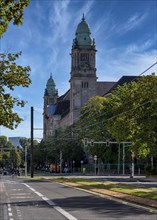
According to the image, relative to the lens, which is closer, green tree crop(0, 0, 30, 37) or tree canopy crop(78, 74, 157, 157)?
green tree crop(0, 0, 30, 37)

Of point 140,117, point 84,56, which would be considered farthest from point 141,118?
point 84,56

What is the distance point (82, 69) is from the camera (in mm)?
157500

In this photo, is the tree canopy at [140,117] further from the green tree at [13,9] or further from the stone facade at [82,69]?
the stone facade at [82,69]

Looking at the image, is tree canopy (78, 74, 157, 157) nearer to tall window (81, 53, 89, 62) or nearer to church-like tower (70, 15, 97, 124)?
church-like tower (70, 15, 97, 124)

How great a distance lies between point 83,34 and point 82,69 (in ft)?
39.0

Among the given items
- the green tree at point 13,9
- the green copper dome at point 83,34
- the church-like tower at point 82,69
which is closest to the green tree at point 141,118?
the green tree at point 13,9

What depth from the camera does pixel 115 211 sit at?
704 inches

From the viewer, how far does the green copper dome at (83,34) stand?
15800 centimetres

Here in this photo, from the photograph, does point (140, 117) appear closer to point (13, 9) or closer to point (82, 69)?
point (13, 9)

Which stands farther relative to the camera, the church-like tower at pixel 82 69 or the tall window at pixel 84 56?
the tall window at pixel 84 56

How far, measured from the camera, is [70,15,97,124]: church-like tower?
15725 centimetres

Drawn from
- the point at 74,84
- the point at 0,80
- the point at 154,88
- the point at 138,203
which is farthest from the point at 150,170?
the point at 74,84

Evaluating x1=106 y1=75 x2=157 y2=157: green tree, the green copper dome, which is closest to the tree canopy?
x1=106 y1=75 x2=157 y2=157: green tree

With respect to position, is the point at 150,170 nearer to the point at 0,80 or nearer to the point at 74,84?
the point at 0,80
